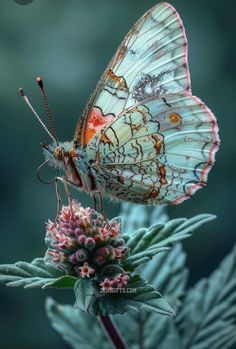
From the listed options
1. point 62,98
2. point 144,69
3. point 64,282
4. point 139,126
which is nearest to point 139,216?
point 139,126

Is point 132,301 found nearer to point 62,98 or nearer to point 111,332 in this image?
point 111,332

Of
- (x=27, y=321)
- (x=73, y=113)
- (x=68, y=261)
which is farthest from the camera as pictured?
(x=73, y=113)

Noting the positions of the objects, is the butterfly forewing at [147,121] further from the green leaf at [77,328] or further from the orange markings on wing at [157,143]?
the green leaf at [77,328]

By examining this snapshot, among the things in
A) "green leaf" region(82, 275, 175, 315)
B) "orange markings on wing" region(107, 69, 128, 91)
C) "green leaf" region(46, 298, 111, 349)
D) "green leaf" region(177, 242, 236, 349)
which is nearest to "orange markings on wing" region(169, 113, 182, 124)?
"orange markings on wing" region(107, 69, 128, 91)

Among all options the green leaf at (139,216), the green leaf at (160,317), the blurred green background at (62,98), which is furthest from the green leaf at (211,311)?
the blurred green background at (62,98)

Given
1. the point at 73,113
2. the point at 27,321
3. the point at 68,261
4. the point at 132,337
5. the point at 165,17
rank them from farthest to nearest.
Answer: the point at 73,113 < the point at 27,321 < the point at 132,337 < the point at 165,17 < the point at 68,261

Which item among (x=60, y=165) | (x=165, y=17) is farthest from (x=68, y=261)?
(x=165, y=17)

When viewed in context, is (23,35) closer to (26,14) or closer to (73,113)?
(26,14)
